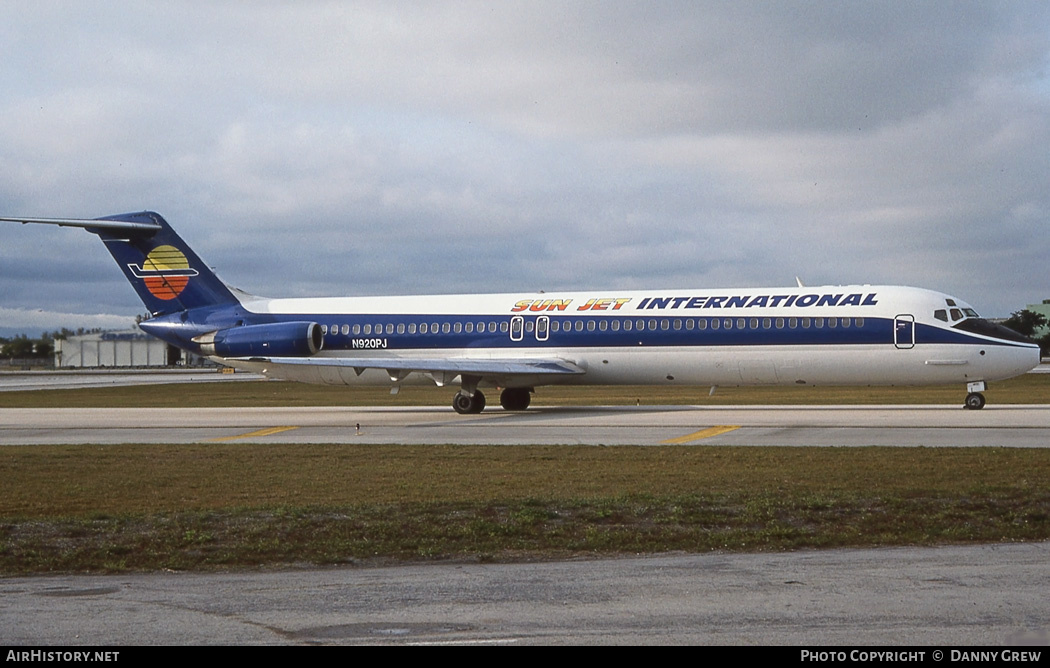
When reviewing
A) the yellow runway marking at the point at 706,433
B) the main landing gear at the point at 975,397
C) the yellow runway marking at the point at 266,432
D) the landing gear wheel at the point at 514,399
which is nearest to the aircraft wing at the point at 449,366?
the landing gear wheel at the point at 514,399

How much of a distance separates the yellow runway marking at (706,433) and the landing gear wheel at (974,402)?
8.96m

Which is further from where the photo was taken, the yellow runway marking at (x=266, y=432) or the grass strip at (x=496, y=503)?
the yellow runway marking at (x=266, y=432)

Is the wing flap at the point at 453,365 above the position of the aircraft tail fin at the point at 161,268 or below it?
below

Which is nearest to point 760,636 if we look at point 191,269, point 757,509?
point 757,509

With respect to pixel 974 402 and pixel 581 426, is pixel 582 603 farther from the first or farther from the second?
pixel 974 402

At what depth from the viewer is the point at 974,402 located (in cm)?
3120

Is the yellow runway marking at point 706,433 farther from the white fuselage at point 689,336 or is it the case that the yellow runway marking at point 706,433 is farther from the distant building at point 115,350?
the distant building at point 115,350

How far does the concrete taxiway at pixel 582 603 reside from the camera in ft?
23.8

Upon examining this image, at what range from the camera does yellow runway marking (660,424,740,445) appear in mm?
23031

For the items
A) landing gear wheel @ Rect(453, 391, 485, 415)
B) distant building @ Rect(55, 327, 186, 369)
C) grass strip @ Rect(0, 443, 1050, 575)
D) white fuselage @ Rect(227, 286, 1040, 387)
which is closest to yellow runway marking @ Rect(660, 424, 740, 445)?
grass strip @ Rect(0, 443, 1050, 575)

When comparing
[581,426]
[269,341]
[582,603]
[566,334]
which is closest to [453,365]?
[566,334]

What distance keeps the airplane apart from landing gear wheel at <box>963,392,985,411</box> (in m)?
0.04

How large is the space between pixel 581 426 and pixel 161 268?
18344 millimetres

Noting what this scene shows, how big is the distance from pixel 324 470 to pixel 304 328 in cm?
1784
